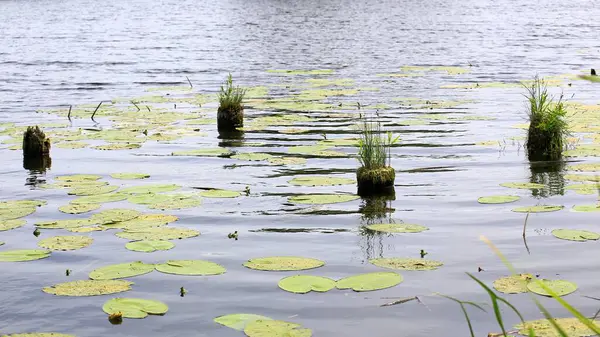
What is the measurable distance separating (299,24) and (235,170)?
37.8 m

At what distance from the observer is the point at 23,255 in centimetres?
710

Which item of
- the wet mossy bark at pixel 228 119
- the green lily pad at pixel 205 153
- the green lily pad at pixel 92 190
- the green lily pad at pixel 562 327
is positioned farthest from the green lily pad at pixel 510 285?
the wet mossy bark at pixel 228 119

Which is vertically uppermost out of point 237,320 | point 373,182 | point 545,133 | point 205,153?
point 545,133

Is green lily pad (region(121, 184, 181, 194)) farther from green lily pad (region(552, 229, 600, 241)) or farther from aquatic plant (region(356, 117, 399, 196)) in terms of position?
green lily pad (region(552, 229, 600, 241))

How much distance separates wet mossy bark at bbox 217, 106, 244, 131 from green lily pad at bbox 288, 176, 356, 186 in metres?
4.46

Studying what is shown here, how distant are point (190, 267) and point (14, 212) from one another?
2.90 m

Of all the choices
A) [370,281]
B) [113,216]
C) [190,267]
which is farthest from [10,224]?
[370,281]

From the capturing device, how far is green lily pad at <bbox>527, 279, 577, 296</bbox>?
19.4 feet

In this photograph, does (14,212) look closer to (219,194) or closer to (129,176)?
(129,176)

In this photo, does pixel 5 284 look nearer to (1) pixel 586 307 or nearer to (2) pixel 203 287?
(2) pixel 203 287

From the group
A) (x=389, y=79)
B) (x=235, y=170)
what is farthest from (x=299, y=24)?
(x=235, y=170)

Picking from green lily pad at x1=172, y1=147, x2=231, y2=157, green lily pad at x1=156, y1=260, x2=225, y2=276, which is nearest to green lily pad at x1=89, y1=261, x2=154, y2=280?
green lily pad at x1=156, y1=260, x2=225, y2=276

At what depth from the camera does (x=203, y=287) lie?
6367 millimetres

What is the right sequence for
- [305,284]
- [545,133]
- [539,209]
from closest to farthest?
[305,284] → [539,209] → [545,133]
